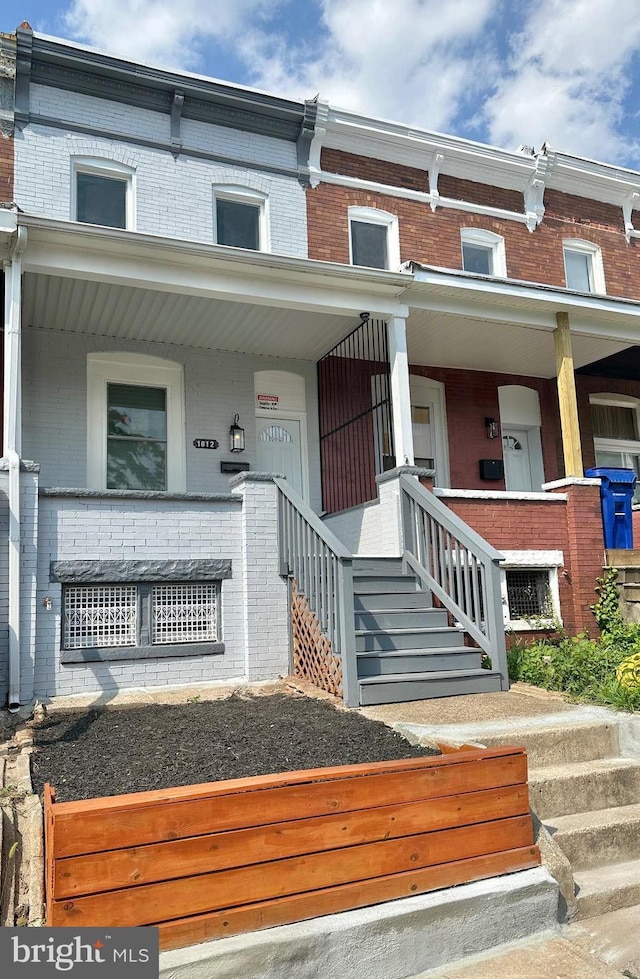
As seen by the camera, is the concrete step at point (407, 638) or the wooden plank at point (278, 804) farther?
the concrete step at point (407, 638)

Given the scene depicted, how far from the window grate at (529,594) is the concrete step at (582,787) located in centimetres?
456

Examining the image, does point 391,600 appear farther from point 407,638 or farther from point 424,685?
point 424,685

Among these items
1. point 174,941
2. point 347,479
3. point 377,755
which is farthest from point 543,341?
point 174,941

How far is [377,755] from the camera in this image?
4.60m

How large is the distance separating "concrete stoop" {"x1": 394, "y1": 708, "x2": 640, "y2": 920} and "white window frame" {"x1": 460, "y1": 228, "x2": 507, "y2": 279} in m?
8.57

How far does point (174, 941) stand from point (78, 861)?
19.6 inches

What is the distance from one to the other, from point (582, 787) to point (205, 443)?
6.81m

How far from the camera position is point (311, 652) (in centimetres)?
699

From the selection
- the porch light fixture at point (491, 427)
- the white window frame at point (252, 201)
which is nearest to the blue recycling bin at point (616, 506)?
the porch light fixture at point (491, 427)

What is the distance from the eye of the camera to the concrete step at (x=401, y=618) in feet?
23.6

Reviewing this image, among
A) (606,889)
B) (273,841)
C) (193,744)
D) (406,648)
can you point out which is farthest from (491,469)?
(273,841)

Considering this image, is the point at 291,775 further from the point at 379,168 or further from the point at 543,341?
the point at 379,168

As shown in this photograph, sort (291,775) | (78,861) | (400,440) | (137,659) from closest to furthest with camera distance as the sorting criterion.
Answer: (78,861) < (291,775) < (137,659) < (400,440)

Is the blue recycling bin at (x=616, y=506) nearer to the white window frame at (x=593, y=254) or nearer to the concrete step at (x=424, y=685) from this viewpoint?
the concrete step at (x=424, y=685)
